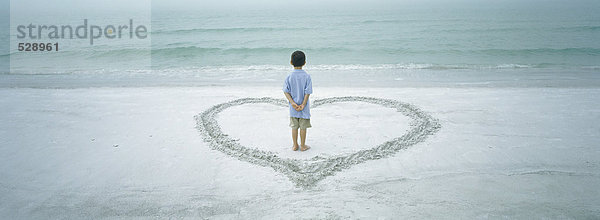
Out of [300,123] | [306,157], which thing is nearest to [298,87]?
[300,123]

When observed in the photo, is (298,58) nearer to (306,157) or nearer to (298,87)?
(298,87)

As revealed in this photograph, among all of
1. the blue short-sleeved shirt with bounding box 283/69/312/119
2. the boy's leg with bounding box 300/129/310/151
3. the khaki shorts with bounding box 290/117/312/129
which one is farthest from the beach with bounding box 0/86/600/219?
the blue short-sleeved shirt with bounding box 283/69/312/119

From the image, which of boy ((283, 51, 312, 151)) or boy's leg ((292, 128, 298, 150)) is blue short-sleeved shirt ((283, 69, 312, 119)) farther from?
boy's leg ((292, 128, 298, 150))

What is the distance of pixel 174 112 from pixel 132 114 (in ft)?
2.67

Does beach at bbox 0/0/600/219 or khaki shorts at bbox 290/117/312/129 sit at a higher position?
khaki shorts at bbox 290/117/312/129

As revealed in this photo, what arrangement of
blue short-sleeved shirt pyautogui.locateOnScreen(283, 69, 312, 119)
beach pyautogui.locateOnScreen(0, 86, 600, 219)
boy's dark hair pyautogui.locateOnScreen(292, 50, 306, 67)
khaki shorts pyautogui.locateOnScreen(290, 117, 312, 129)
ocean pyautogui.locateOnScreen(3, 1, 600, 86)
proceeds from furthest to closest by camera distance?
ocean pyautogui.locateOnScreen(3, 1, 600, 86)
khaki shorts pyautogui.locateOnScreen(290, 117, 312, 129)
blue short-sleeved shirt pyautogui.locateOnScreen(283, 69, 312, 119)
boy's dark hair pyautogui.locateOnScreen(292, 50, 306, 67)
beach pyautogui.locateOnScreen(0, 86, 600, 219)

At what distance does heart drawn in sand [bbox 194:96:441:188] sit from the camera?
4168 mm

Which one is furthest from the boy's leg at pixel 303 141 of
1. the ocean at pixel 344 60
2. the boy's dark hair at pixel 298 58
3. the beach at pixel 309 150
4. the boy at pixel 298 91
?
the ocean at pixel 344 60

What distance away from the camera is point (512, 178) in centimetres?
390

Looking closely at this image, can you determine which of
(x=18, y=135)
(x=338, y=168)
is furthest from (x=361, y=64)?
(x=18, y=135)

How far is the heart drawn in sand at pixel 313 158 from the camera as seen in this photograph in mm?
4168

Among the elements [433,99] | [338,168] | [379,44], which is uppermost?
[379,44]

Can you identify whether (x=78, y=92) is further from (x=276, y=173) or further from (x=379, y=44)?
(x=379, y=44)

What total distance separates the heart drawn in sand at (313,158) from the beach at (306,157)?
12 cm
